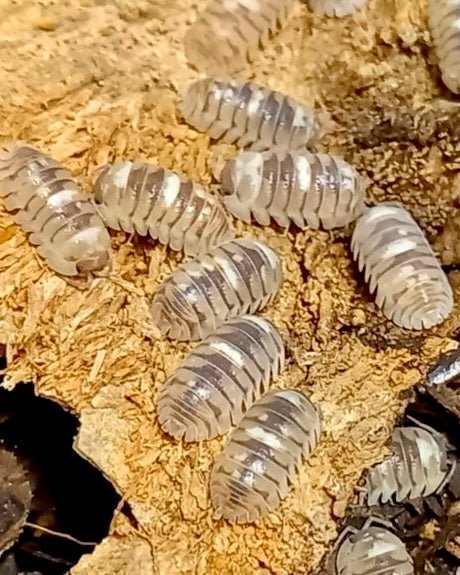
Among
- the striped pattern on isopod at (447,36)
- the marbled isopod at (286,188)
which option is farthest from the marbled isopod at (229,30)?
the striped pattern on isopod at (447,36)

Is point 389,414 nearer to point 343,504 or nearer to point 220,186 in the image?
point 343,504

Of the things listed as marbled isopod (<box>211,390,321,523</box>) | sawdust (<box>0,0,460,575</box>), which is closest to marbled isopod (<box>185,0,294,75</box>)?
sawdust (<box>0,0,460,575</box>)

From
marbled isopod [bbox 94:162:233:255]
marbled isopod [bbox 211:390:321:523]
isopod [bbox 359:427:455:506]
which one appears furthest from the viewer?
isopod [bbox 359:427:455:506]

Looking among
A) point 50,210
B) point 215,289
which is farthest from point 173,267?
point 50,210

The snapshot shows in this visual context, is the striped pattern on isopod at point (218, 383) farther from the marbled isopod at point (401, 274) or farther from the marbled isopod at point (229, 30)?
the marbled isopod at point (229, 30)

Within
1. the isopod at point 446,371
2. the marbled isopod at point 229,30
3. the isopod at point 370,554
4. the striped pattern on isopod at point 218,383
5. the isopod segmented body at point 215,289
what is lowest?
the isopod at point 370,554

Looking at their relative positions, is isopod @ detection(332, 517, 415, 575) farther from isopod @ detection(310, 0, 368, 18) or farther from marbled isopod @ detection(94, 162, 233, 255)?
isopod @ detection(310, 0, 368, 18)

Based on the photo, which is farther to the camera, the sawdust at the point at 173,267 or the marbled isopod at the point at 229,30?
the marbled isopod at the point at 229,30
